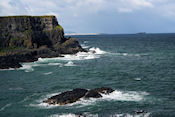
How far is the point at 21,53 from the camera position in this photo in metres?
90.5

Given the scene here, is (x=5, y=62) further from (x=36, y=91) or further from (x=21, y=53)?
(x=36, y=91)

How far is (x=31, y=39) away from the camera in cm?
10044

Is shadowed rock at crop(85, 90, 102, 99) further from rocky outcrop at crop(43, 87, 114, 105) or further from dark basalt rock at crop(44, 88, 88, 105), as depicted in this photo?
dark basalt rock at crop(44, 88, 88, 105)

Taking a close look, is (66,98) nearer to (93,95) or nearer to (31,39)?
(93,95)

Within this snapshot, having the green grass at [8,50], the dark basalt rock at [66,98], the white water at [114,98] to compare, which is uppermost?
the green grass at [8,50]

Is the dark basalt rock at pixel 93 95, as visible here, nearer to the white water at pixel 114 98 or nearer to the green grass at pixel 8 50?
the white water at pixel 114 98

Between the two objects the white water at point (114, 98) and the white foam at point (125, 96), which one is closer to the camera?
the white water at point (114, 98)

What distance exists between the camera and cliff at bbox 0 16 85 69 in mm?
93281

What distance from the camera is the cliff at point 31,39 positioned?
93281mm

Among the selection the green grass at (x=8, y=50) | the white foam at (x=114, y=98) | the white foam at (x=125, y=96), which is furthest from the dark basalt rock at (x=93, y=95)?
the green grass at (x=8, y=50)

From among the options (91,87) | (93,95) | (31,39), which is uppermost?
(31,39)

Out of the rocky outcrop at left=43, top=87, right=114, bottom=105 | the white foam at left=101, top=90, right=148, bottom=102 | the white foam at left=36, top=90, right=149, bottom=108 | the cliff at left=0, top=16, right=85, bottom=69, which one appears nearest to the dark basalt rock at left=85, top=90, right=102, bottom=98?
the rocky outcrop at left=43, top=87, right=114, bottom=105

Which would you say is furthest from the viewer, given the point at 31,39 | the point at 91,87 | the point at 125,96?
the point at 31,39

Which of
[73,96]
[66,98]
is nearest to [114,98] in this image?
[73,96]
